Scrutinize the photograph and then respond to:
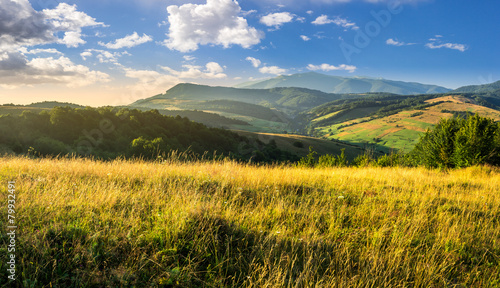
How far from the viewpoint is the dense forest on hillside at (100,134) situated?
3394 centimetres

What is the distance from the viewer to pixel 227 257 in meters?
3.46

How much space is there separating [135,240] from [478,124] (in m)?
22.8

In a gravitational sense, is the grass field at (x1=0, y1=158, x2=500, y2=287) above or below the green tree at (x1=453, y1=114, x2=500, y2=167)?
below

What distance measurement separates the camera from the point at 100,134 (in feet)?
136

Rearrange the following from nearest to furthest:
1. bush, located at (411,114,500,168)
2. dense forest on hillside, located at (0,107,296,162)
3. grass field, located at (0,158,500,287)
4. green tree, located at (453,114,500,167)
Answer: grass field, located at (0,158,500,287) < green tree, located at (453,114,500,167) < bush, located at (411,114,500,168) < dense forest on hillside, located at (0,107,296,162)

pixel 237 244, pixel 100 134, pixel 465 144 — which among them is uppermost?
pixel 465 144

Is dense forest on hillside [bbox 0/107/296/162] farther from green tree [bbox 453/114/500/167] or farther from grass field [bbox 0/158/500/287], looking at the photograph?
grass field [bbox 0/158/500/287]

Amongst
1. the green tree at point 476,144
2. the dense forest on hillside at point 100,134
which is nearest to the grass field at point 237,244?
the green tree at point 476,144

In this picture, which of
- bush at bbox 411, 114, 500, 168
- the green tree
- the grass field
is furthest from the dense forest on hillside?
the grass field

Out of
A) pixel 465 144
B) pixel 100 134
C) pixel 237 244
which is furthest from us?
pixel 100 134

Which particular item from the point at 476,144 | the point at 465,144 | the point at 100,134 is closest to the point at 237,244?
the point at 465,144

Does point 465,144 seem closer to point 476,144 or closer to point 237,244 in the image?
point 476,144

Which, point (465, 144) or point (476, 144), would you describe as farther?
point (465, 144)

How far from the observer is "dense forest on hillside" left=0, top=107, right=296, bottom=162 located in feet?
111
